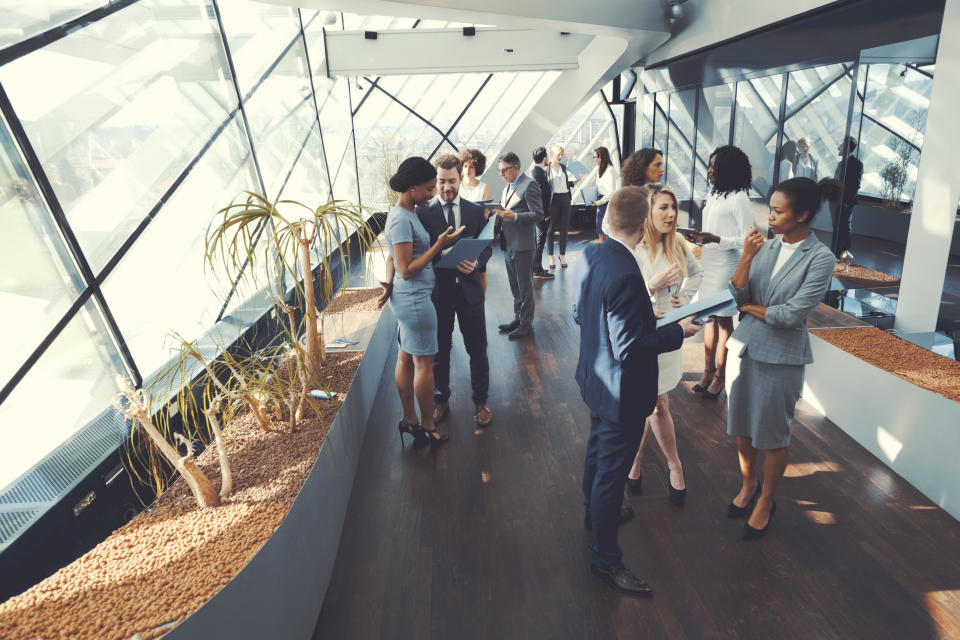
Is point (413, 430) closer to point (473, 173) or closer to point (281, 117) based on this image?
point (473, 173)

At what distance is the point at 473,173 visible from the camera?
524 centimetres

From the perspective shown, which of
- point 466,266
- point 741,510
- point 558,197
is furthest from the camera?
point 558,197

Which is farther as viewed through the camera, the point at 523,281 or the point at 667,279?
the point at 523,281

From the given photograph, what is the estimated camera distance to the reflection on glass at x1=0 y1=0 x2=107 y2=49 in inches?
87.8

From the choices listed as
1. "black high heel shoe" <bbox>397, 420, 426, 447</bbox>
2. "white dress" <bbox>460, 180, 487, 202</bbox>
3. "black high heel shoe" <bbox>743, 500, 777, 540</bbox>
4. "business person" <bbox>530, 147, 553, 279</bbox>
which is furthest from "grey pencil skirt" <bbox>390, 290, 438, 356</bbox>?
"white dress" <bbox>460, 180, 487, 202</bbox>

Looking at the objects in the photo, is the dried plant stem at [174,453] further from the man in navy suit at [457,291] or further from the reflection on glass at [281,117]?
the reflection on glass at [281,117]

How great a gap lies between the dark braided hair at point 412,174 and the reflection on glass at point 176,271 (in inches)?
38.9

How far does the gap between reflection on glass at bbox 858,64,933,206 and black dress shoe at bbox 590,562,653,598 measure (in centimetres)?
351

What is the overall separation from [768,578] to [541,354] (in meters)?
2.68

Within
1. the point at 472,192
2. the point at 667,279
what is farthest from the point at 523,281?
the point at 667,279

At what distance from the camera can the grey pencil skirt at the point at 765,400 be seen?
7.68 ft

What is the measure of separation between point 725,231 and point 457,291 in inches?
69.5

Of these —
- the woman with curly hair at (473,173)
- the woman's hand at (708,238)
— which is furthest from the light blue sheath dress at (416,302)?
the woman with curly hair at (473,173)

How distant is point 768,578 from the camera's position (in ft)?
7.58
